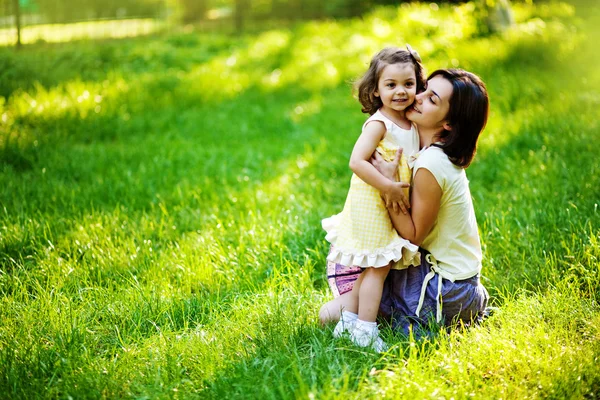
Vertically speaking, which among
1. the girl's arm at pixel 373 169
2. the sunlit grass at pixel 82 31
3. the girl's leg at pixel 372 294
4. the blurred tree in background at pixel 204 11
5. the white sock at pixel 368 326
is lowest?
the white sock at pixel 368 326

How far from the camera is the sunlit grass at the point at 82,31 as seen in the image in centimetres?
1005

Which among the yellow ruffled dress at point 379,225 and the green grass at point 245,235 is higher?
the yellow ruffled dress at point 379,225

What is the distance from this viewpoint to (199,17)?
1833cm

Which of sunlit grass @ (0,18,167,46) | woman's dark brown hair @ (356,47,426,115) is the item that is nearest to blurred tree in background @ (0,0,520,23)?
sunlit grass @ (0,18,167,46)

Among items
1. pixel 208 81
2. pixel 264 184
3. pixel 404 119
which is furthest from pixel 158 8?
pixel 404 119

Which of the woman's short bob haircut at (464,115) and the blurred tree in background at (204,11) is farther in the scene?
the blurred tree in background at (204,11)

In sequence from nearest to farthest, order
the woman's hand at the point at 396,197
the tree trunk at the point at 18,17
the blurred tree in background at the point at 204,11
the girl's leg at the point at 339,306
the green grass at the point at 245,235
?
the green grass at the point at 245,235 < the woman's hand at the point at 396,197 < the girl's leg at the point at 339,306 < the tree trunk at the point at 18,17 < the blurred tree in background at the point at 204,11

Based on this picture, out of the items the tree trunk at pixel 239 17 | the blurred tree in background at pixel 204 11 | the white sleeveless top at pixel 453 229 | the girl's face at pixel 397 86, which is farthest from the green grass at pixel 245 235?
the tree trunk at pixel 239 17

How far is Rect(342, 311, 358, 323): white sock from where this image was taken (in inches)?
111

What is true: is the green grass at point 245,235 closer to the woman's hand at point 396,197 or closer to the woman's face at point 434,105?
the woman's hand at point 396,197

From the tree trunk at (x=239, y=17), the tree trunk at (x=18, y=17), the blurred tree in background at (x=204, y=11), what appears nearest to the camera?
the tree trunk at (x=18, y=17)

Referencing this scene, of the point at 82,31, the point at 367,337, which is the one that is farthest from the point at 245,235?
the point at 82,31

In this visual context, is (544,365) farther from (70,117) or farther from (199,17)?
(199,17)

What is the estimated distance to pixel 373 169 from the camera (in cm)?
266
